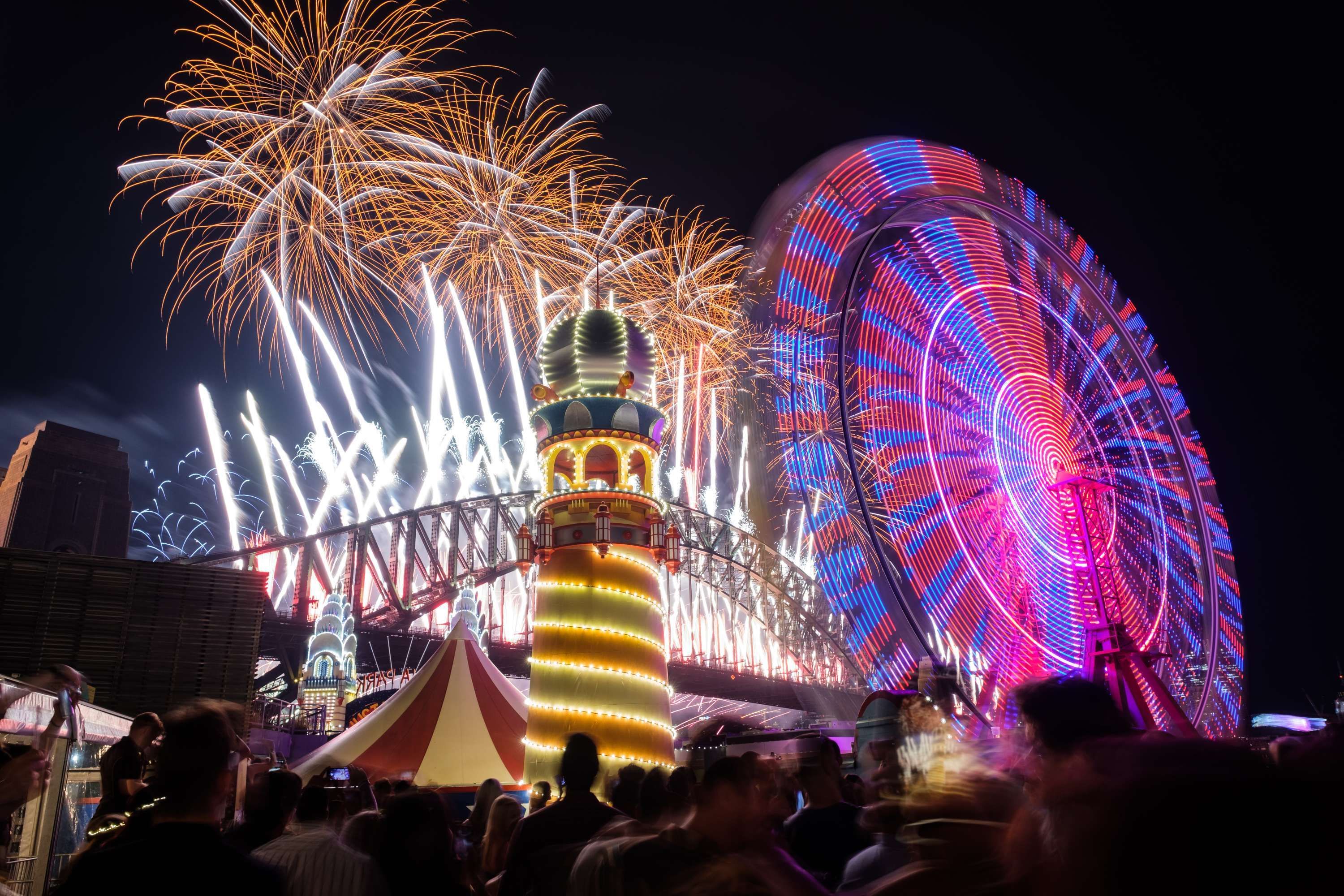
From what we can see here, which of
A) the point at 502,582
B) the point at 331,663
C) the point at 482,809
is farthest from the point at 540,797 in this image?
the point at 502,582

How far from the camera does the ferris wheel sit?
19.3 meters

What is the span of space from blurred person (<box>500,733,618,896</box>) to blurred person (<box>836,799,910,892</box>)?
4.71ft

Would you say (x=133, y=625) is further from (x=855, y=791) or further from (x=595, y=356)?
(x=855, y=791)

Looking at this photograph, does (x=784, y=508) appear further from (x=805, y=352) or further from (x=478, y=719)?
(x=478, y=719)

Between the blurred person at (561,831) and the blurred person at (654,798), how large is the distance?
0.82ft

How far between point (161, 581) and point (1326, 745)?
18728mm

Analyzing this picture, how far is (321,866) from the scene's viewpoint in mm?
3740

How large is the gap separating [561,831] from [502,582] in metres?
72.1

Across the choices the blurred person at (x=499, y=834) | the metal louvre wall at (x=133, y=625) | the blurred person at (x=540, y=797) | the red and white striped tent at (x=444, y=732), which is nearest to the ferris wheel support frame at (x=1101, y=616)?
the red and white striped tent at (x=444, y=732)

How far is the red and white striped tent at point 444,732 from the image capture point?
1622cm

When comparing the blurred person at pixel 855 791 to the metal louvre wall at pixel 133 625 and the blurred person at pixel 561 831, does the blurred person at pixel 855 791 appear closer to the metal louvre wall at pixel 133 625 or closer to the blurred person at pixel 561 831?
the blurred person at pixel 561 831

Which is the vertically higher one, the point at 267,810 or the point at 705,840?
the point at 267,810

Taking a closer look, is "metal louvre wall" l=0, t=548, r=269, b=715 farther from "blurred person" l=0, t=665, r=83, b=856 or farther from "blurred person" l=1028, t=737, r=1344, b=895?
"blurred person" l=1028, t=737, r=1344, b=895

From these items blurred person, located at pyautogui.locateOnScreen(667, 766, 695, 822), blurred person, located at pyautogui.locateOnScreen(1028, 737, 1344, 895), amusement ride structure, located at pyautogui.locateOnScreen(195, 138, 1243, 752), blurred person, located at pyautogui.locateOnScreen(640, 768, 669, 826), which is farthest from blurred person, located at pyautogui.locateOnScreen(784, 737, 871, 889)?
amusement ride structure, located at pyautogui.locateOnScreen(195, 138, 1243, 752)
